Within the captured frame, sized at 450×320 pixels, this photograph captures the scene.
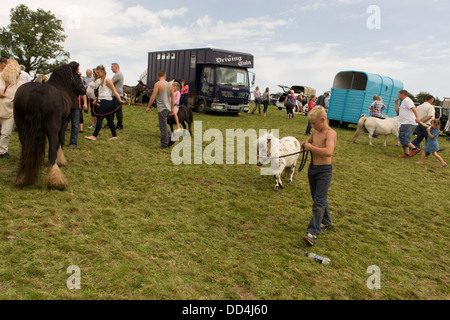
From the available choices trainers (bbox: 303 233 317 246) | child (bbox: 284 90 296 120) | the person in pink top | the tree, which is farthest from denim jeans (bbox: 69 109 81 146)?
the tree

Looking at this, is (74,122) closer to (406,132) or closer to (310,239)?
(310,239)

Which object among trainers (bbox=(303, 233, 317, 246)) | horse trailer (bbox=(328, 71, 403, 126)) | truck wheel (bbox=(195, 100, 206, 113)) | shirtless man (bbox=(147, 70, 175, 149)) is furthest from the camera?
truck wheel (bbox=(195, 100, 206, 113))

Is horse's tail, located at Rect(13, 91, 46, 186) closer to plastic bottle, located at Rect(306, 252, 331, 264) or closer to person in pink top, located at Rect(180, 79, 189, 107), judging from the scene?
plastic bottle, located at Rect(306, 252, 331, 264)

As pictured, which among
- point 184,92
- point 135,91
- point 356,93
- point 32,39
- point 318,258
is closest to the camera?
point 318,258

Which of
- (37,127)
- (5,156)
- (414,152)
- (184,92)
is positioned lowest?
(5,156)

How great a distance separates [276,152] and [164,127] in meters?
3.79

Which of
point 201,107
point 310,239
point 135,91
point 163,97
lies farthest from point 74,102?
point 135,91

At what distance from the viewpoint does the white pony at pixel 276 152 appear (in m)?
5.77

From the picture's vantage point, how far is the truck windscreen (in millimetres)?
18203

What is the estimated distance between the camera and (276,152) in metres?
5.88

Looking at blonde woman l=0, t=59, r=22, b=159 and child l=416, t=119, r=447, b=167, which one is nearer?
blonde woman l=0, t=59, r=22, b=159

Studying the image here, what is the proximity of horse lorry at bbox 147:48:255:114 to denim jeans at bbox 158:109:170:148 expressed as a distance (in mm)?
10009

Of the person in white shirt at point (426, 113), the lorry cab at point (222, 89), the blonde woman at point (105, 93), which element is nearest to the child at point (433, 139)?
the person in white shirt at point (426, 113)
